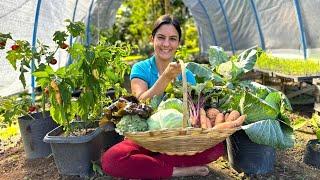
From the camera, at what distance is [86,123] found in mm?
3025

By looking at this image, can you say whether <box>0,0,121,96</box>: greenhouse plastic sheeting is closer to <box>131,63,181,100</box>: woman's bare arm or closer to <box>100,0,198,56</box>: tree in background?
<box>131,63,181,100</box>: woman's bare arm

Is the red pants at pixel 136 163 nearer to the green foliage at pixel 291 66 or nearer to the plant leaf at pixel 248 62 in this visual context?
the plant leaf at pixel 248 62

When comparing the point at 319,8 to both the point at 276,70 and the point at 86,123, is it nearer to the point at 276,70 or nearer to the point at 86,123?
the point at 276,70

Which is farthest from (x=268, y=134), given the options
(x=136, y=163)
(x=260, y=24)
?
(x=260, y=24)

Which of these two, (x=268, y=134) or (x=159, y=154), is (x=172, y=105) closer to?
(x=159, y=154)

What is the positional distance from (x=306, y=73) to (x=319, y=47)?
96 centimetres

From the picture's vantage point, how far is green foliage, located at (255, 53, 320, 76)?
16.3 feet

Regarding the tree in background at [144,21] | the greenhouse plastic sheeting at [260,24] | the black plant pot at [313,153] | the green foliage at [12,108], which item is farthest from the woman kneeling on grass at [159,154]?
the tree in background at [144,21]

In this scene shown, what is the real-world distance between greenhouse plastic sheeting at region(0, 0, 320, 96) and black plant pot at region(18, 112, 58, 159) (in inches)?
58.3

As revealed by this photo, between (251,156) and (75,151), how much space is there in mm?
1301

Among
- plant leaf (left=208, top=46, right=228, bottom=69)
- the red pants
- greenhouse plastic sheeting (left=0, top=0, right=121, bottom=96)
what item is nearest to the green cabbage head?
the red pants

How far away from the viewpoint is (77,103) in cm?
286

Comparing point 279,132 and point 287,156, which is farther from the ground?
point 279,132

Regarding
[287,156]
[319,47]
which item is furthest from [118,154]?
[319,47]
